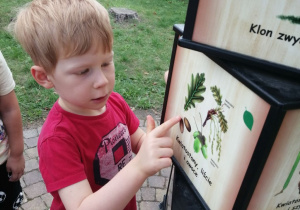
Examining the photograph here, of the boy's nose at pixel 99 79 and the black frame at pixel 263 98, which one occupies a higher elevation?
the black frame at pixel 263 98

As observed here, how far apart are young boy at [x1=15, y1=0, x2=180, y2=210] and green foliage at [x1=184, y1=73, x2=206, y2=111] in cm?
9

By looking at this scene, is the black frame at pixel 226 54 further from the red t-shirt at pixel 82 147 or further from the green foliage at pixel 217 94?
the red t-shirt at pixel 82 147

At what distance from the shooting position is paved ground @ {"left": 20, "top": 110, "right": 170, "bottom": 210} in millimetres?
2271

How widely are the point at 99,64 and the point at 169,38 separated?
4464 millimetres

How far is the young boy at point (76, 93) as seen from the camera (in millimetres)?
947

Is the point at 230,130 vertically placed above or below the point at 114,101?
above

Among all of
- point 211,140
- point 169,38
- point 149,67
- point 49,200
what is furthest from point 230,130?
point 169,38

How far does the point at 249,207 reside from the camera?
747 millimetres

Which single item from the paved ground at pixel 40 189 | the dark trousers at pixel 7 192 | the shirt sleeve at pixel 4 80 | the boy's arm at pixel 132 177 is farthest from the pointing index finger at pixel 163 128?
the paved ground at pixel 40 189

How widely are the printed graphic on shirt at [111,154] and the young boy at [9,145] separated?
641mm

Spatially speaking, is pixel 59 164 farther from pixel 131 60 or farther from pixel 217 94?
pixel 131 60

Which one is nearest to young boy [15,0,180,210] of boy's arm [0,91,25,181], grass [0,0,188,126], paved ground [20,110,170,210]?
boy's arm [0,91,25,181]

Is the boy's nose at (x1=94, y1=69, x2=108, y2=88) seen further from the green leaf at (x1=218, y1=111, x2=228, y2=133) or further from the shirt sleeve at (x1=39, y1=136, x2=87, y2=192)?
the green leaf at (x1=218, y1=111, x2=228, y2=133)

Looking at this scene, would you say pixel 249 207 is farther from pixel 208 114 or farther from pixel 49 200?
pixel 49 200
